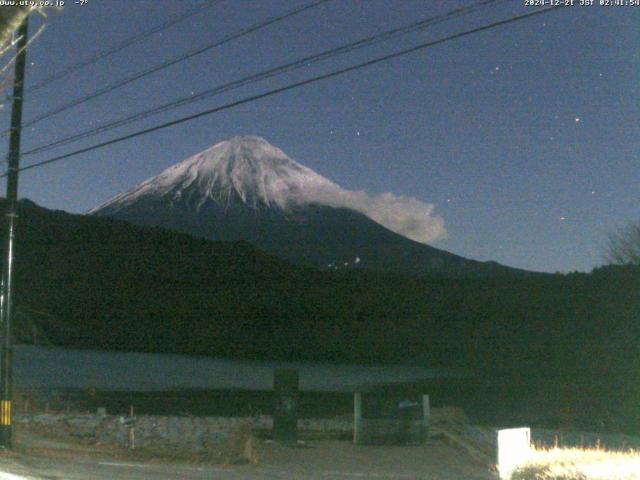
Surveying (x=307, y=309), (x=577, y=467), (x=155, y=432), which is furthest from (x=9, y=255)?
(x=307, y=309)

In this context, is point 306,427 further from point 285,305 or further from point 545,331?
point 285,305

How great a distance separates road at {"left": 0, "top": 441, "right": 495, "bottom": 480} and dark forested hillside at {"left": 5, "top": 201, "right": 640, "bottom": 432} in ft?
117

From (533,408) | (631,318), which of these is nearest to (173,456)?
(533,408)

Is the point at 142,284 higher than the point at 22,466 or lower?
higher

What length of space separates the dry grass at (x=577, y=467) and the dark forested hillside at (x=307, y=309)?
43.6m

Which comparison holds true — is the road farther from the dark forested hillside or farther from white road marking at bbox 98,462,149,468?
the dark forested hillside

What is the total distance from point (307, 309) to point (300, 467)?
6695 centimetres

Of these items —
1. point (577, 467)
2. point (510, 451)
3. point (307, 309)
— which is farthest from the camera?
point (307, 309)

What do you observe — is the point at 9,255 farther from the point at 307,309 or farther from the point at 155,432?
the point at 307,309

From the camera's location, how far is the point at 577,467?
34.0 feet

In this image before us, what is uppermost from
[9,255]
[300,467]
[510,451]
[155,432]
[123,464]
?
[9,255]

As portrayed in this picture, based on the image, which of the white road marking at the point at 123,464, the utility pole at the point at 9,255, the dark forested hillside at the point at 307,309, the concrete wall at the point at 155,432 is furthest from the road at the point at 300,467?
the dark forested hillside at the point at 307,309

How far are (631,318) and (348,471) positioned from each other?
185 feet

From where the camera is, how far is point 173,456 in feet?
62.4
